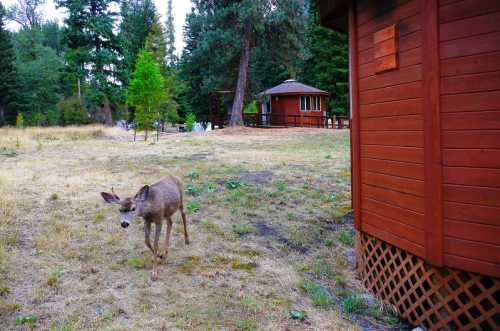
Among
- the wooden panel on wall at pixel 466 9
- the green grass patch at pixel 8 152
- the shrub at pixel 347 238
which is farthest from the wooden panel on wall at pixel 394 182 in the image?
the green grass patch at pixel 8 152

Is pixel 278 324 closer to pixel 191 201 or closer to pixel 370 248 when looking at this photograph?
pixel 370 248

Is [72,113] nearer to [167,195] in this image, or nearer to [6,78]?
[6,78]

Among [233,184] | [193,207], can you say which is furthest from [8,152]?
[193,207]

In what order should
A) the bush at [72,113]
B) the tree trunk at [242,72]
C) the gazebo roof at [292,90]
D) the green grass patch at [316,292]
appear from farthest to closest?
the bush at [72,113]
the gazebo roof at [292,90]
the tree trunk at [242,72]
the green grass patch at [316,292]

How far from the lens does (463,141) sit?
357 centimetres

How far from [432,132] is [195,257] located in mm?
3291

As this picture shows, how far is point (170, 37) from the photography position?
179 feet

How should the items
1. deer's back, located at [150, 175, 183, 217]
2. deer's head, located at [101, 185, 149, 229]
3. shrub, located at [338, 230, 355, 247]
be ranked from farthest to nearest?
shrub, located at [338, 230, 355, 247] < deer's back, located at [150, 175, 183, 217] < deer's head, located at [101, 185, 149, 229]

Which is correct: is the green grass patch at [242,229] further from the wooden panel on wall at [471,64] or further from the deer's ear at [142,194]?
the wooden panel on wall at [471,64]

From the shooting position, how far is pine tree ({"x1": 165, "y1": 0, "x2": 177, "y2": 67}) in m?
52.8

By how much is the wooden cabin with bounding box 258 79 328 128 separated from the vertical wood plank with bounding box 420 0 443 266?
2669 centimetres

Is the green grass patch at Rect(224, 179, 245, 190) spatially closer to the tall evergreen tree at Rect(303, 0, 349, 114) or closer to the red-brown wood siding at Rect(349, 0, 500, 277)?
the red-brown wood siding at Rect(349, 0, 500, 277)

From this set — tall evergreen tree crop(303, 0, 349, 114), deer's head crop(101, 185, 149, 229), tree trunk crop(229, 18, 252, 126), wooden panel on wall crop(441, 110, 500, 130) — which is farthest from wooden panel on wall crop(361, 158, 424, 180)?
tall evergreen tree crop(303, 0, 349, 114)

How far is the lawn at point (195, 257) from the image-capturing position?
409 cm
